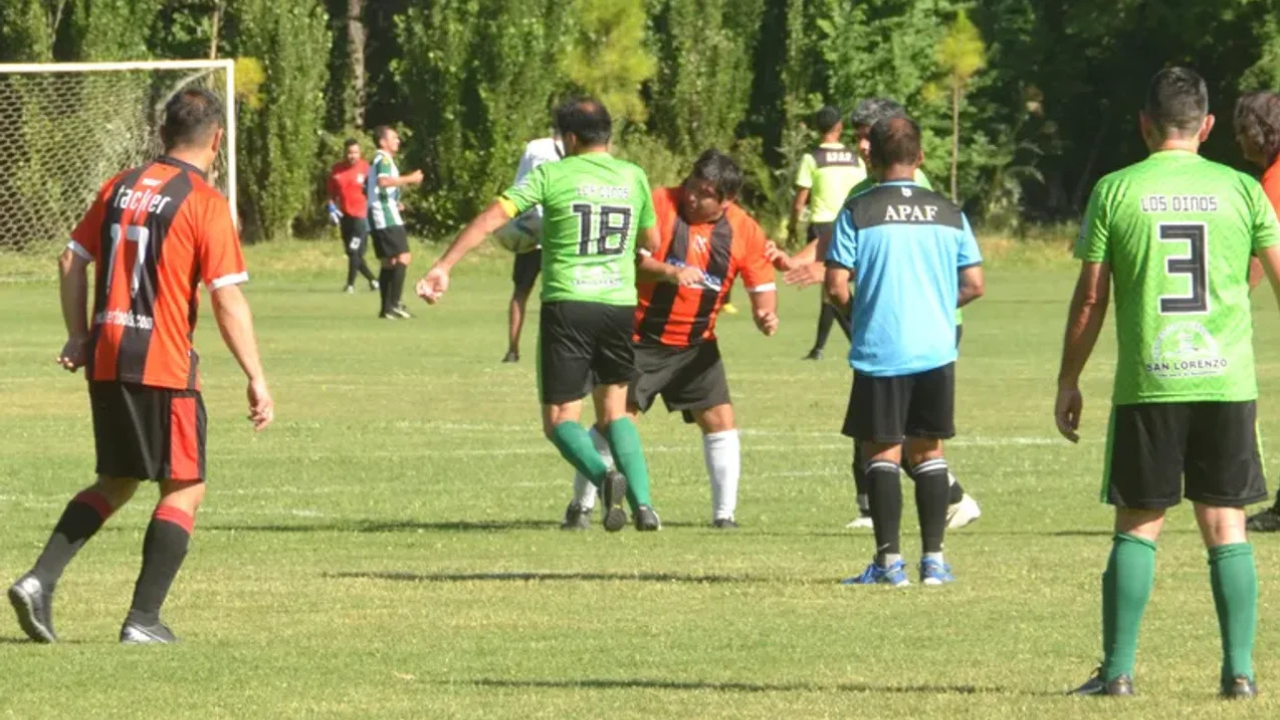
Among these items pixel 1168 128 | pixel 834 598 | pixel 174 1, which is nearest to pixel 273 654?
pixel 834 598

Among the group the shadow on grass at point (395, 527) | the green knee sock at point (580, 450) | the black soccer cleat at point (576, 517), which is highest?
the green knee sock at point (580, 450)

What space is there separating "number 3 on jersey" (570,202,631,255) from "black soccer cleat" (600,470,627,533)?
1.00m

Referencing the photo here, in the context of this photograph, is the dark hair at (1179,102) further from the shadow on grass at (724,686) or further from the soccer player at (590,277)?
the soccer player at (590,277)

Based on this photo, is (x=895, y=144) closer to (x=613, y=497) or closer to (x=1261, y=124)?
(x=1261, y=124)

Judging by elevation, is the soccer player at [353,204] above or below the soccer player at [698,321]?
below

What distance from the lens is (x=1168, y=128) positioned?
7980mm

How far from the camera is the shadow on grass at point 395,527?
518 inches

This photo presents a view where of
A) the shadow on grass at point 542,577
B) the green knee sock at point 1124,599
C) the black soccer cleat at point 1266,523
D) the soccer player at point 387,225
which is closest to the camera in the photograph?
the green knee sock at point 1124,599

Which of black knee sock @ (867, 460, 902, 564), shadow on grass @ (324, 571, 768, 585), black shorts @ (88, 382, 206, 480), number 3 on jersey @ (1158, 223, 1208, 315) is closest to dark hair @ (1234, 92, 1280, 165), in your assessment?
black knee sock @ (867, 460, 902, 564)

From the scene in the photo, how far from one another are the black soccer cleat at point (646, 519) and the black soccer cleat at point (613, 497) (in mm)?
345

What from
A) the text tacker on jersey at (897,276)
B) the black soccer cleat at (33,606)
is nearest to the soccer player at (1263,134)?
the text tacker on jersey at (897,276)

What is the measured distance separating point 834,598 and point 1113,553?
2542 mm

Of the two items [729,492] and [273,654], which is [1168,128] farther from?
[729,492]

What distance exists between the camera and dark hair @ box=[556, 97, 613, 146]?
12.5 metres
